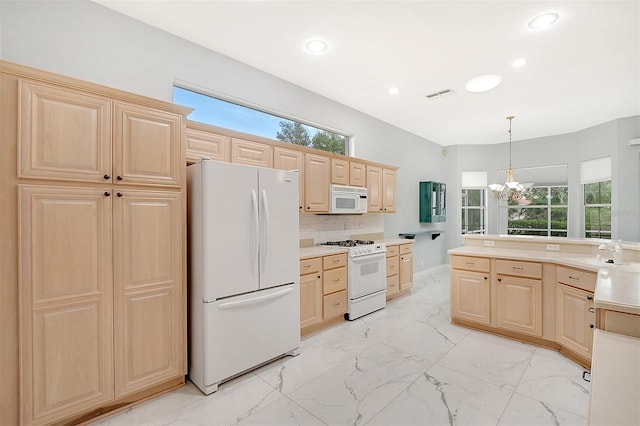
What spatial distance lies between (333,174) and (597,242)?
290cm

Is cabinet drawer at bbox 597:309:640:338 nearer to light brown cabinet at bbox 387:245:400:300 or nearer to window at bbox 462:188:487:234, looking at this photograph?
light brown cabinet at bbox 387:245:400:300

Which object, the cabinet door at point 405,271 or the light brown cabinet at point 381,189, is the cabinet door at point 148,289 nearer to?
the light brown cabinet at point 381,189

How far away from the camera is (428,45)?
2.89 metres

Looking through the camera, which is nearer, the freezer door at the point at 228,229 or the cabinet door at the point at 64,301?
the cabinet door at the point at 64,301

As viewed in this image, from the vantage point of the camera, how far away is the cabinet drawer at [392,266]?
4363 millimetres

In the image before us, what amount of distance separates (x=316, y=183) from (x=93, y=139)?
231cm

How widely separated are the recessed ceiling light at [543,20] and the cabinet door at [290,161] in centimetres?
250

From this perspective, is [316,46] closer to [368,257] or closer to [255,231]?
[255,231]

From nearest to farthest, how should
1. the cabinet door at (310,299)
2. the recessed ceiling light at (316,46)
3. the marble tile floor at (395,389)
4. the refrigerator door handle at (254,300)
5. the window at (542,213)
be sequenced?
the marble tile floor at (395,389) < the refrigerator door handle at (254,300) < the recessed ceiling light at (316,46) < the cabinet door at (310,299) < the window at (542,213)

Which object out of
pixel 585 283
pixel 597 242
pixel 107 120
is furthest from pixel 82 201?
pixel 597 242

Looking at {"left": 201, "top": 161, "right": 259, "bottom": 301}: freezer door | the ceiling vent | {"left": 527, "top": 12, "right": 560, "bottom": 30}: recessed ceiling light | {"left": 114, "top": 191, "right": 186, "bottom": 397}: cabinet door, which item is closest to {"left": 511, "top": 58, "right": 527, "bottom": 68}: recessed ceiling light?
{"left": 527, "top": 12, "right": 560, "bottom": 30}: recessed ceiling light

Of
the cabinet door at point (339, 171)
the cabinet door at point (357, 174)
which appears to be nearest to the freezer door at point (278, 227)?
the cabinet door at point (339, 171)

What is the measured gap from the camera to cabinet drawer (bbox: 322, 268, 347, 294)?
3.37 metres

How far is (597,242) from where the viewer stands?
289 centimetres
